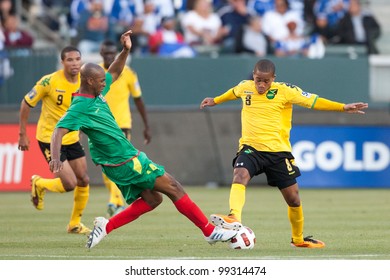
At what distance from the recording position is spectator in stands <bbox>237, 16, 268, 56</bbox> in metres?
24.7

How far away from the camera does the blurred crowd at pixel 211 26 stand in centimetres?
2438

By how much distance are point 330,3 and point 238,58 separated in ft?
12.2

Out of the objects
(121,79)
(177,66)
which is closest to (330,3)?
(177,66)

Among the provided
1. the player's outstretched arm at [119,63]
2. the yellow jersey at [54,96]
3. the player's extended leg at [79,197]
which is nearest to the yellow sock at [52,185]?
the player's extended leg at [79,197]

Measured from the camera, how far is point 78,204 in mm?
13914

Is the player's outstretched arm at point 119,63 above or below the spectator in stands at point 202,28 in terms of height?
above

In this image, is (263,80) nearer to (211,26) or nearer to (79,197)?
(79,197)

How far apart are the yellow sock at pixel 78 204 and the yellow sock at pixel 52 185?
0.26 metres

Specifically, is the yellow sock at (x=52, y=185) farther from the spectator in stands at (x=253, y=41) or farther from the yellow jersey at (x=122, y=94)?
the spectator in stands at (x=253, y=41)

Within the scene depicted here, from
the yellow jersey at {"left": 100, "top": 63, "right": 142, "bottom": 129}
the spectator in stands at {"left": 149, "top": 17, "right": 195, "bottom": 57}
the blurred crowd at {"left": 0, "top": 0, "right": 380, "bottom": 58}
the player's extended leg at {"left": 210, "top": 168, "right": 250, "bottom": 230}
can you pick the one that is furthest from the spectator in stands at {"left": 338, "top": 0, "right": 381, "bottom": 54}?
the player's extended leg at {"left": 210, "top": 168, "right": 250, "bottom": 230}

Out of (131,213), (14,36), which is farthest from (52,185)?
(14,36)

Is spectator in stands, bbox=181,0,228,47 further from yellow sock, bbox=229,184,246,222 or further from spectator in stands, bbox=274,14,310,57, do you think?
yellow sock, bbox=229,184,246,222
